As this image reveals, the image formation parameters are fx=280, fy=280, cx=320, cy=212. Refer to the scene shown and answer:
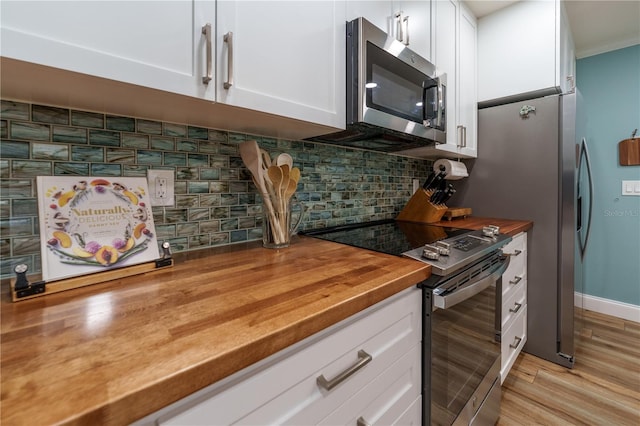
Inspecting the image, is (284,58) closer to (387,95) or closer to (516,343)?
(387,95)

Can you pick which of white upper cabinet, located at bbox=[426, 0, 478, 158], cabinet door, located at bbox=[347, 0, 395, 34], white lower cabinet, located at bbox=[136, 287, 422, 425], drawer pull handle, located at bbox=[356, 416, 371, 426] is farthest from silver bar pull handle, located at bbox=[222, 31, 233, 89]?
white upper cabinet, located at bbox=[426, 0, 478, 158]

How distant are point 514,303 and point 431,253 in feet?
3.51

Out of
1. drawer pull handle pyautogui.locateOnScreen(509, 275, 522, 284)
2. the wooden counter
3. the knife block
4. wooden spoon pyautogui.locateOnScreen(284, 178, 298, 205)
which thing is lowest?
drawer pull handle pyautogui.locateOnScreen(509, 275, 522, 284)

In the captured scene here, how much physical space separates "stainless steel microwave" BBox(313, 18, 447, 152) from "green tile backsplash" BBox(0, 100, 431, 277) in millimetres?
254

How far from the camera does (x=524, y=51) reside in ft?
6.05

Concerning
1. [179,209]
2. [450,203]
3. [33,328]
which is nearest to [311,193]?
[179,209]

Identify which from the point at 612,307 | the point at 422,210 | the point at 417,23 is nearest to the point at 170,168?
the point at 417,23

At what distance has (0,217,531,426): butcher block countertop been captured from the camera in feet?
1.08

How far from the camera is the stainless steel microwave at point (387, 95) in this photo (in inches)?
41.4

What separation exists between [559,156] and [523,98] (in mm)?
462

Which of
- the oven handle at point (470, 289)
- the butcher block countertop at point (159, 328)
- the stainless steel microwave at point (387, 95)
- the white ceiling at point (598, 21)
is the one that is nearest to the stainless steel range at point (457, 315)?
the oven handle at point (470, 289)

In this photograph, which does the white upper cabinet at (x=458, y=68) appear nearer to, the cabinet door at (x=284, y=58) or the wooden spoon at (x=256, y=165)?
the cabinet door at (x=284, y=58)

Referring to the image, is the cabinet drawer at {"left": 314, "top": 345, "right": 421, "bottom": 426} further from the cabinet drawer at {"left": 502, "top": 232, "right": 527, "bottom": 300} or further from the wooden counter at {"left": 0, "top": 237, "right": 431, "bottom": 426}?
the cabinet drawer at {"left": 502, "top": 232, "right": 527, "bottom": 300}

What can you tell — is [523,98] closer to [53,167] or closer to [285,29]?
[285,29]
